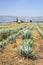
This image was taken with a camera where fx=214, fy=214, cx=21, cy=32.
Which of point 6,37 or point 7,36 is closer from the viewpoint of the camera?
point 6,37

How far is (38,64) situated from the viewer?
9.22 m

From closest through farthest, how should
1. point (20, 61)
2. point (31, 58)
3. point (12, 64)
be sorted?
point (12, 64) < point (20, 61) < point (31, 58)

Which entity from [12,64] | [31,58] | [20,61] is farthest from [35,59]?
[12,64]

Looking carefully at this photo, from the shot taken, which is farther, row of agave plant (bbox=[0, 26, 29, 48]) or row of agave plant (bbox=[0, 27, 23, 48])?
row of agave plant (bbox=[0, 26, 29, 48])

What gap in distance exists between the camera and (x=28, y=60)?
389 inches

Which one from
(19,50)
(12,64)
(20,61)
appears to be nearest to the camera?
(12,64)

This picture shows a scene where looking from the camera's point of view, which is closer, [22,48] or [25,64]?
[25,64]

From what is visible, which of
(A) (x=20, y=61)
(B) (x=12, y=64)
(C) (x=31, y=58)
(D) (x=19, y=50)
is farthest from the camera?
(D) (x=19, y=50)

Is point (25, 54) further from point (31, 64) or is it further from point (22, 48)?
point (31, 64)

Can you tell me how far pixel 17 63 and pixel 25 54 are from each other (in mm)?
1337

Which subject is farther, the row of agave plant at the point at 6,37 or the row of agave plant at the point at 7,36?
the row of agave plant at the point at 7,36

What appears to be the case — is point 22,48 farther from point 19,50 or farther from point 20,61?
point 20,61

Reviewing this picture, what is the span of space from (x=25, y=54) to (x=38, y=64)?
145cm

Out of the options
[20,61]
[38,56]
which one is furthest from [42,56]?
[20,61]
